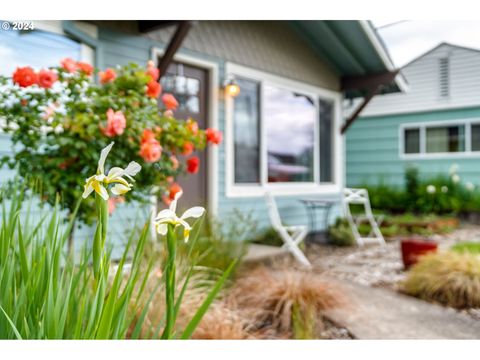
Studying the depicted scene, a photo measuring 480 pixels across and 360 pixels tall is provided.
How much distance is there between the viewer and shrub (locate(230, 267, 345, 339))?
220cm

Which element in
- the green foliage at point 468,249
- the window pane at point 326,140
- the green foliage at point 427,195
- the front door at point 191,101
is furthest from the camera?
the green foliage at point 427,195

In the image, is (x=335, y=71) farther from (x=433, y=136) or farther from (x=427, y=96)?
(x=433, y=136)

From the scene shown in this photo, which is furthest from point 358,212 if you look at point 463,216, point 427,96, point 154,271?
point 154,271

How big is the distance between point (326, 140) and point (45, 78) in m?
4.69

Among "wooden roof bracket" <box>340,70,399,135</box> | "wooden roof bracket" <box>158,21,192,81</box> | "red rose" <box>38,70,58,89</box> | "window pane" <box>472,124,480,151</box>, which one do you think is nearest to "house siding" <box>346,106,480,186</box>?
"window pane" <box>472,124,480,151</box>

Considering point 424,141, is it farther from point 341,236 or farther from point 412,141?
point 341,236

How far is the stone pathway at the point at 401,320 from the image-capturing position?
7.13 ft

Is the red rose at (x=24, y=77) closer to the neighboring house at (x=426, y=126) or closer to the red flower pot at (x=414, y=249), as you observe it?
the red flower pot at (x=414, y=249)

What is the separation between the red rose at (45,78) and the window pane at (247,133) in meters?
2.80

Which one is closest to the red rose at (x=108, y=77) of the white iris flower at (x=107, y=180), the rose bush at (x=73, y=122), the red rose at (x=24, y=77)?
the rose bush at (x=73, y=122)

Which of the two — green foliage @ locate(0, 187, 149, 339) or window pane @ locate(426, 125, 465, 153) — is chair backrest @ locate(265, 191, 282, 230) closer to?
green foliage @ locate(0, 187, 149, 339)

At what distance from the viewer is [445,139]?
6.67 metres
